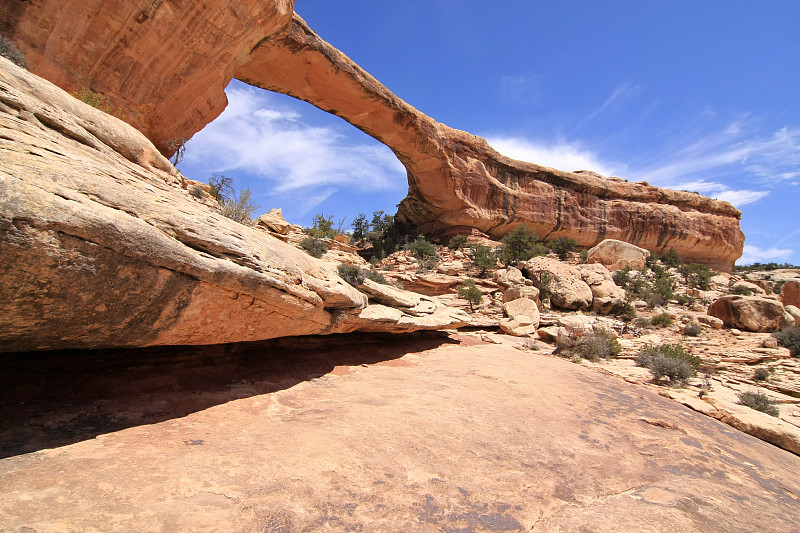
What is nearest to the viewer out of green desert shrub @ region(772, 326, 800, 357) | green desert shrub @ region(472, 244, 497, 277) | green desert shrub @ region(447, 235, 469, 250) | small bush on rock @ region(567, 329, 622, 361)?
small bush on rock @ region(567, 329, 622, 361)

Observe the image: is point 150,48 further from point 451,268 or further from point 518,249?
point 518,249

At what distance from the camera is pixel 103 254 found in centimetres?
228

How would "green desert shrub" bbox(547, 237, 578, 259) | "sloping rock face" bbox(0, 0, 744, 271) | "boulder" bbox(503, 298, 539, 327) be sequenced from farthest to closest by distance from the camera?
"green desert shrub" bbox(547, 237, 578, 259)
"boulder" bbox(503, 298, 539, 327)
"sloping rock face" bbox(0, 0, 744, 271)

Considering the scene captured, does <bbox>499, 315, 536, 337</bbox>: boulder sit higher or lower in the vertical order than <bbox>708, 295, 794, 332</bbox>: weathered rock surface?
lower

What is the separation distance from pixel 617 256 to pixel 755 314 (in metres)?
8.70

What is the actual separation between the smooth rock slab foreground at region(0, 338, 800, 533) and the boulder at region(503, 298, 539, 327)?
20.0ft

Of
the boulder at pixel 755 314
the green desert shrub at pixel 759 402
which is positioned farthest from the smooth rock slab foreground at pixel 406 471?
the boulder at pixel 755 314

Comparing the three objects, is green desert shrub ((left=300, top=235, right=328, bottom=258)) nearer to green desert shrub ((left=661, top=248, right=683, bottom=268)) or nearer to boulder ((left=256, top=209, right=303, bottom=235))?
boulder ((left=256, top=209, right=303, bottom=235))

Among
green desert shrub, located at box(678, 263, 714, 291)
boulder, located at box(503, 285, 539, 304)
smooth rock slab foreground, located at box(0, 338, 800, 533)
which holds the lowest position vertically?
smooth rock slab foreground, located at box(0, 338, 800, 533)

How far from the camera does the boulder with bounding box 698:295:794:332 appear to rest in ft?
36.2

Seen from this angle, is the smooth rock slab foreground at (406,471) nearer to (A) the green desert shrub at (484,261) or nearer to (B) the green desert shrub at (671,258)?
(A) the green desert shrub at (484,261)

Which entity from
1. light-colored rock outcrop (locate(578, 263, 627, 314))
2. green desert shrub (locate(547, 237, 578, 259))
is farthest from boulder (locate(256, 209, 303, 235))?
green desert shrub (locate(547, 237, 578, 259))

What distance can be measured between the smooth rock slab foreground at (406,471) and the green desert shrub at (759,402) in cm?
239

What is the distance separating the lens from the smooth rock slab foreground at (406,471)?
1755 millimetres
